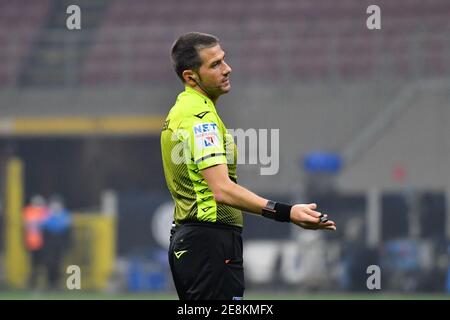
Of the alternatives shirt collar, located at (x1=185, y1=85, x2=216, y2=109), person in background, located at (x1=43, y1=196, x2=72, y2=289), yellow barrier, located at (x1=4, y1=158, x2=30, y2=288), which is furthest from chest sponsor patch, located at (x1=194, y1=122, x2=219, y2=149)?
person in background, located at (x1=43, y1=196, x2=72, y2=289)

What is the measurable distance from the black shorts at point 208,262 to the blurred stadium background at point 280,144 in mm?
11838

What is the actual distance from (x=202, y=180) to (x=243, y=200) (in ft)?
0.90

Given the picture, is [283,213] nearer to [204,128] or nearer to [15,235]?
[204,128]

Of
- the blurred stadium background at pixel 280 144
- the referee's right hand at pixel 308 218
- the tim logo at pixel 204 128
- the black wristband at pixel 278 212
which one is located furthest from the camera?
the blurred stadium background at pixel 280 144

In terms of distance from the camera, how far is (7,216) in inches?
738

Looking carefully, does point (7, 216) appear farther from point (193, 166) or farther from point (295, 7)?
point (193, 166)

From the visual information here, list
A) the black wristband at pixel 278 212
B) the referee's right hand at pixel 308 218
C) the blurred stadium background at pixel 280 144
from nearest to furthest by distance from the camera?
the referee's right hand at pixel 308 218 → the black wristband at pixel 278 212 → the blurred stadium background at pixel 280 144

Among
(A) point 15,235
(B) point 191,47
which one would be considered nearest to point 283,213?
(B) point 191,47

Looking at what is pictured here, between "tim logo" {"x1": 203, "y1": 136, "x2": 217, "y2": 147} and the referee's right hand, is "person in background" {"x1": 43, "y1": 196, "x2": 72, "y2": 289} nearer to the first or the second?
"tim logo" {"x1": 203, "y1": 136, "x2": 217, "y2": 147}

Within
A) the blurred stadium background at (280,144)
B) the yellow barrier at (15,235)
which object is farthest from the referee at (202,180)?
the yellow barrier at (15,235)

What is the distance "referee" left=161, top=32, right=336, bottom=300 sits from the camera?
4.59 m

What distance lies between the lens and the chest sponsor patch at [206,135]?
458 centimetres

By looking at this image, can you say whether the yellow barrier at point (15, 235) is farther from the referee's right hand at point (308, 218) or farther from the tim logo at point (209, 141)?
the referee's right hand at point (308, 218)
